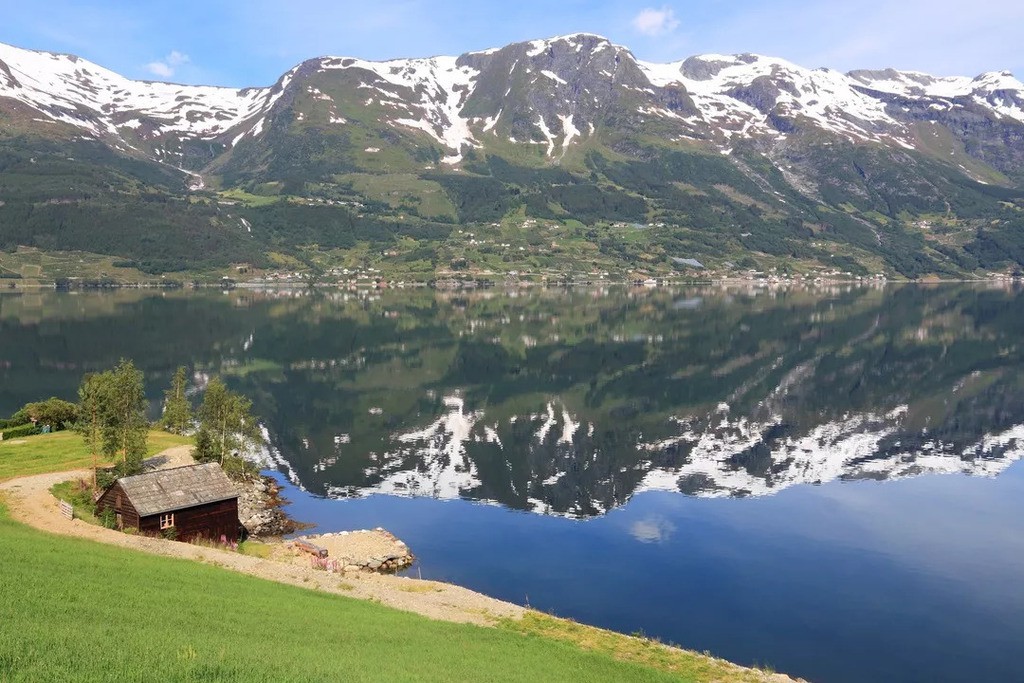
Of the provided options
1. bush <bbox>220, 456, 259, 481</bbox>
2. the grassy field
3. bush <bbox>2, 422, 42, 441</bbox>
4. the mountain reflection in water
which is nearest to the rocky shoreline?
bush <bbox>220, 456, 259, 481</bbox>

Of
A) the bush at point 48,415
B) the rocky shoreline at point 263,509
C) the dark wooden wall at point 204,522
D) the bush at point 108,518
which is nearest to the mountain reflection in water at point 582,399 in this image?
the rocky shoreline at point 263,509

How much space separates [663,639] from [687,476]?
3574cm

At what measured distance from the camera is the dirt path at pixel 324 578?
127ft

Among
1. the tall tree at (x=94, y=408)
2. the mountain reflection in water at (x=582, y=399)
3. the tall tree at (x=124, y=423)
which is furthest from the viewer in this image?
the mountain reflection in water at (x=582, y=399)

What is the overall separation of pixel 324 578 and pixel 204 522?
39.2ft

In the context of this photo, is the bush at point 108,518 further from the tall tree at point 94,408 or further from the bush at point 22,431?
the bush at point 22,431

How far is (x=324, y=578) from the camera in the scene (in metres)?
41.8

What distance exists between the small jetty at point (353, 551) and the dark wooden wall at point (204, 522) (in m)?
4.05

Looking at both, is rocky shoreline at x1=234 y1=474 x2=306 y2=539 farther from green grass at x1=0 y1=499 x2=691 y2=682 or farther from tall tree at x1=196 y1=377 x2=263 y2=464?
green grass at x1=0 y1=499 x2=691 y2=682

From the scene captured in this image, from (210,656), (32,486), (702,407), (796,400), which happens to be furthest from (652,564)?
(796,400)

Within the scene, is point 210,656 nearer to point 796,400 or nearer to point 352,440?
point 352,440

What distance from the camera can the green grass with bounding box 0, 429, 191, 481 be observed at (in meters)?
60.4

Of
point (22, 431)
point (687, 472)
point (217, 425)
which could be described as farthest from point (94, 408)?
point (687, 472)

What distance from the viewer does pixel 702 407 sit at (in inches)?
4254
